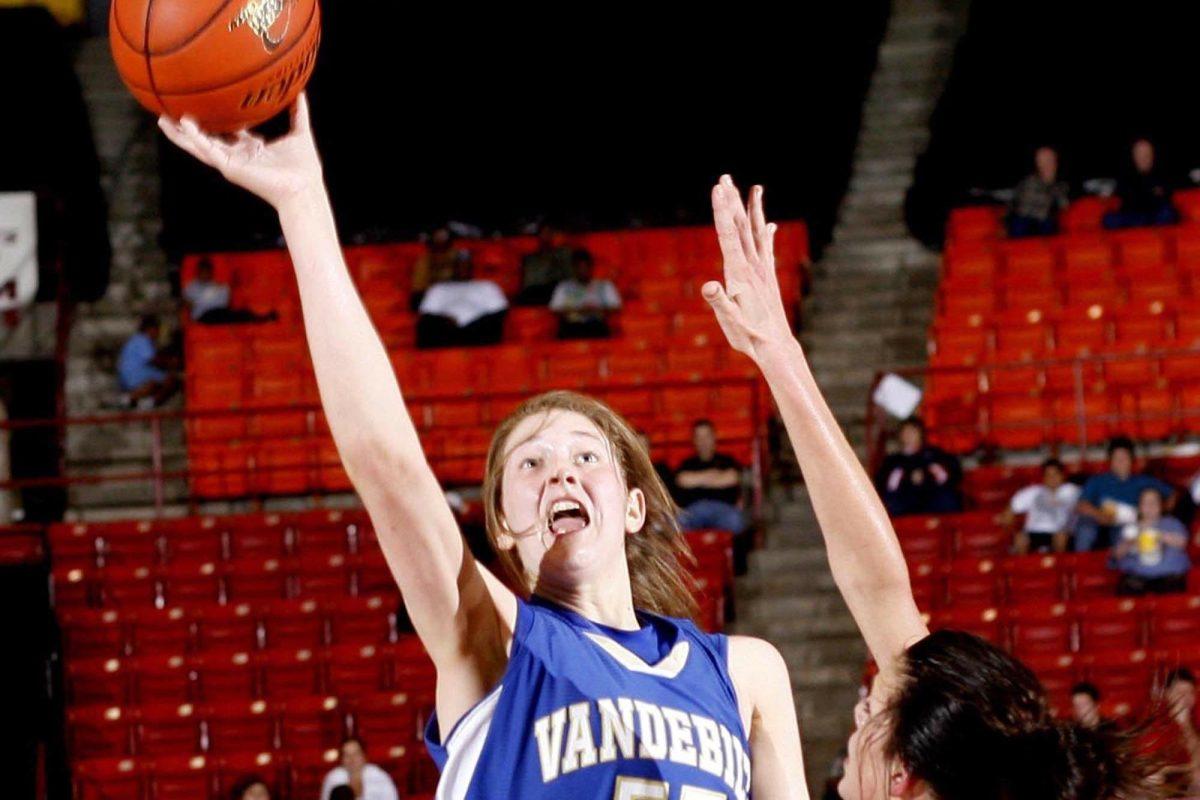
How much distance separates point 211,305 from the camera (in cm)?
1296

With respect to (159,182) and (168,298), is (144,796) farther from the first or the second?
(159,182)

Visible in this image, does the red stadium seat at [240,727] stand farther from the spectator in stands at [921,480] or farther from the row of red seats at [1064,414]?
the row of red seats at [1064,414]

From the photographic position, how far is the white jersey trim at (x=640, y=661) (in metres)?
2.64

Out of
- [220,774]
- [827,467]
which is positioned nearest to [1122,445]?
[220,774]

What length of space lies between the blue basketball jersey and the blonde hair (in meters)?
0.23

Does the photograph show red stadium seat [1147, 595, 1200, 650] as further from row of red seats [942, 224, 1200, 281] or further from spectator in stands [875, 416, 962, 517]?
row of red seats [942, 224, 1200, 281]

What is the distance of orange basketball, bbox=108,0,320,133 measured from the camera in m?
2.94

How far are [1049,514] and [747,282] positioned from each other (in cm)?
741

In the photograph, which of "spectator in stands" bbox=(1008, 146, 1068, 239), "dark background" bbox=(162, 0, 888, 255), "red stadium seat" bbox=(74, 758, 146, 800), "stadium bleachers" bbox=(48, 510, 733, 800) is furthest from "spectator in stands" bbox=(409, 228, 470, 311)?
"red stadium seat" bbox=(74, 758, 146, 800)

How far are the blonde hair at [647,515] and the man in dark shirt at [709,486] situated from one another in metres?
6.85

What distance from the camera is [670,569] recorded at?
3076mm

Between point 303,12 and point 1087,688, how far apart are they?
565 cm

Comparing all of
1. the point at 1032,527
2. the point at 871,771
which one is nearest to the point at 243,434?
the point at 1032,527

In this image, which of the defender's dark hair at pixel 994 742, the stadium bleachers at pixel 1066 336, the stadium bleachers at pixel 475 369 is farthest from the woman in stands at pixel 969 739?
the stadium bleachers at pixel 475 369
